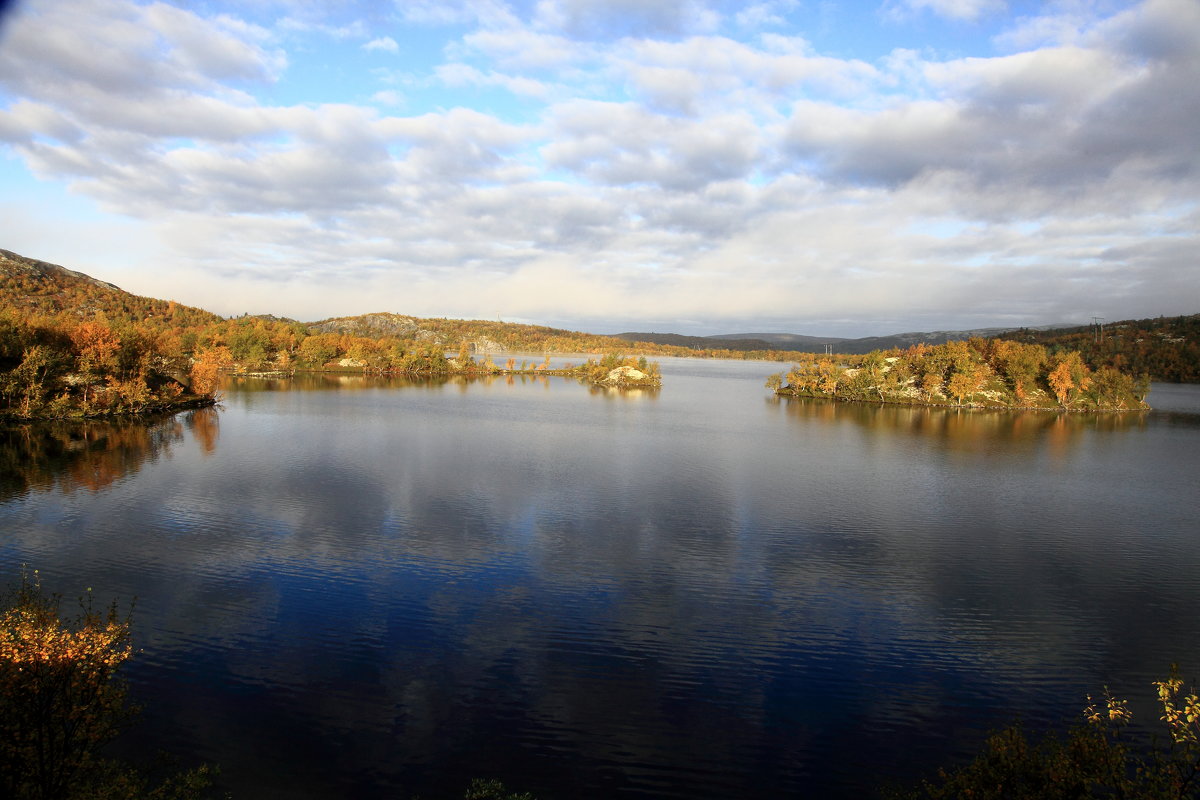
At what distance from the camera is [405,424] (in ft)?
174

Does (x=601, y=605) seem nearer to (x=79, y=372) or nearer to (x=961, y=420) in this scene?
(x=79, y=372)

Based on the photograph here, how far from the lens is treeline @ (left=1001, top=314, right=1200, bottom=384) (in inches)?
5143

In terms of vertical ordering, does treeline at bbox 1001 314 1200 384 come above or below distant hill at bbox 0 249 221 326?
below

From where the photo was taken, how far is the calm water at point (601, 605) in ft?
39.7

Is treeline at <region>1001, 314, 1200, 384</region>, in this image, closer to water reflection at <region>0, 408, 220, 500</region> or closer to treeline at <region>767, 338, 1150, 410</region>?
treeline at <region>767, 338, 1150, 410</region>

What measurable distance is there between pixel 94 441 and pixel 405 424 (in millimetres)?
20526

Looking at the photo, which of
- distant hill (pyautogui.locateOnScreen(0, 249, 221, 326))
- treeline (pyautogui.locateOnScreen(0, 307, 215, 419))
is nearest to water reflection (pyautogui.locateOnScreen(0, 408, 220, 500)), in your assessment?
treeline (pyautogui.locateOnScreen(0, 307, 215, 419))

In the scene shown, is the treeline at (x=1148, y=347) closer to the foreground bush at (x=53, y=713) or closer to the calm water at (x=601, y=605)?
the calm water at (x=601, y=605)

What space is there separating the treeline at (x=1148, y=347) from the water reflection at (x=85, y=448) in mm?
138751

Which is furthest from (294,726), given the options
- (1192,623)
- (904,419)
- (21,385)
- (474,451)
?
(904,419)

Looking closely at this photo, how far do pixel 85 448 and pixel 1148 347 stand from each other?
186 meters

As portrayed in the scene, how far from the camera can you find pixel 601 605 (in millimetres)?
18000

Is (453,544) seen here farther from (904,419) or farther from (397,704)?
(904,419)

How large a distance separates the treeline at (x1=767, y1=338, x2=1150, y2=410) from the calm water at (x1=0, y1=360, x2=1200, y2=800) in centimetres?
4562
